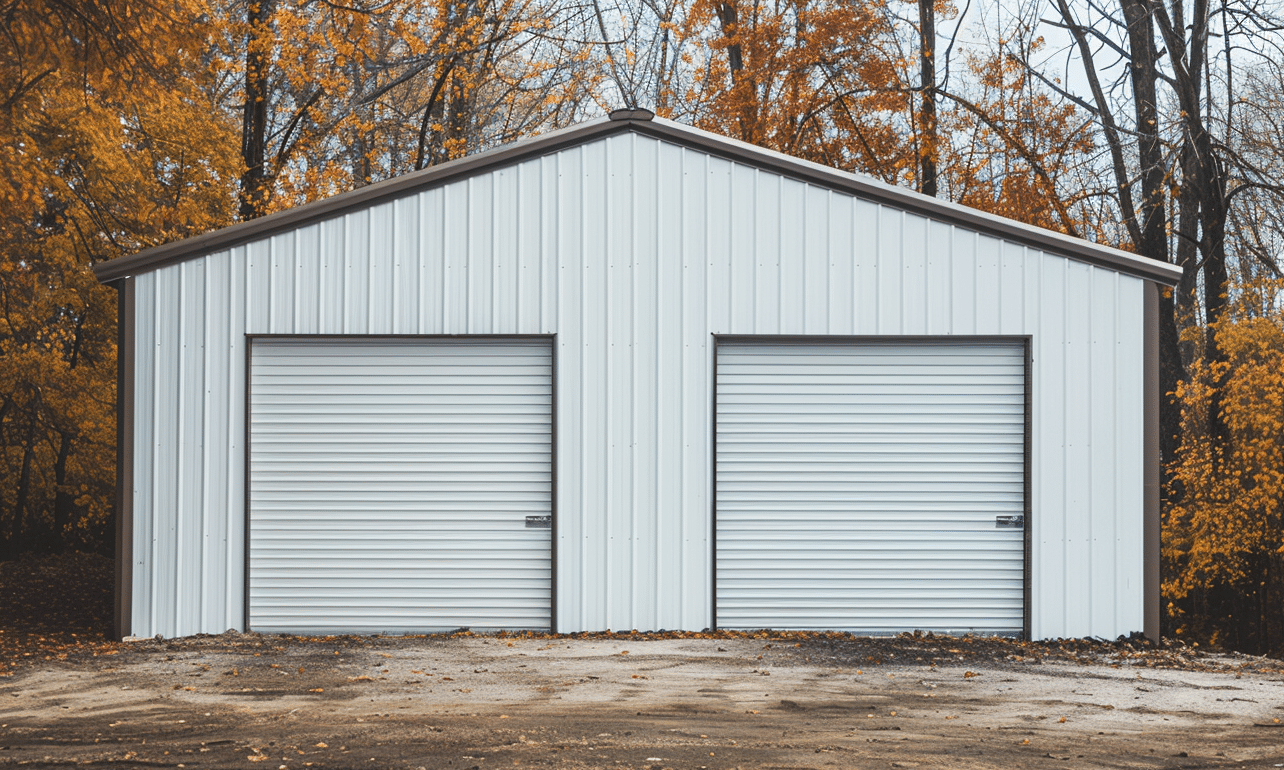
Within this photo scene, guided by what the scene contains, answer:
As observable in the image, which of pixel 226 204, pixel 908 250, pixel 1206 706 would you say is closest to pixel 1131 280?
pixel 908 250

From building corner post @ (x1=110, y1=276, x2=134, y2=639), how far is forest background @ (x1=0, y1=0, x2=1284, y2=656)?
486cm

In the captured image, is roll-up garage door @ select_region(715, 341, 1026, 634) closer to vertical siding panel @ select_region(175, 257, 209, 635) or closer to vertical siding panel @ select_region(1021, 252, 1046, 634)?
vertical siding panel @ select_region(1021, 252, 1046, 634)

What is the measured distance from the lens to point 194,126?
1677 cm

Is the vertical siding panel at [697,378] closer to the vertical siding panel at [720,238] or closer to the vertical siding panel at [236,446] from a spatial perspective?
the vertical siding panel at [720,238]

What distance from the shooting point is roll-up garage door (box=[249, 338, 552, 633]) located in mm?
9430

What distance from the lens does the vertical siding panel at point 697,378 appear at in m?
9.33

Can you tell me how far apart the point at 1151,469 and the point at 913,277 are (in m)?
2.62

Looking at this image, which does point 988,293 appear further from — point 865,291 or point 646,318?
point 646,318

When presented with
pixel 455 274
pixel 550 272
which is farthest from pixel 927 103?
pixel 455 274

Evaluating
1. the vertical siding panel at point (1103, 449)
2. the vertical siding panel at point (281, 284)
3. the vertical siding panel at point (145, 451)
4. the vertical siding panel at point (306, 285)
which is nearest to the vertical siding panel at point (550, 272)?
the vertical siding panel at point (306, 285)

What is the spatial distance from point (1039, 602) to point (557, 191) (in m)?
5.53

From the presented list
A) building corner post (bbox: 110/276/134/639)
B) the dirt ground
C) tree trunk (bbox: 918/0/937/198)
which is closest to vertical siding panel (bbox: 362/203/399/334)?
building corner post (bbox: 110/276/134/639)

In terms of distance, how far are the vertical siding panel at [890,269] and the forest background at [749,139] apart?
293 inches

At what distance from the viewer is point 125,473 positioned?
913cm
